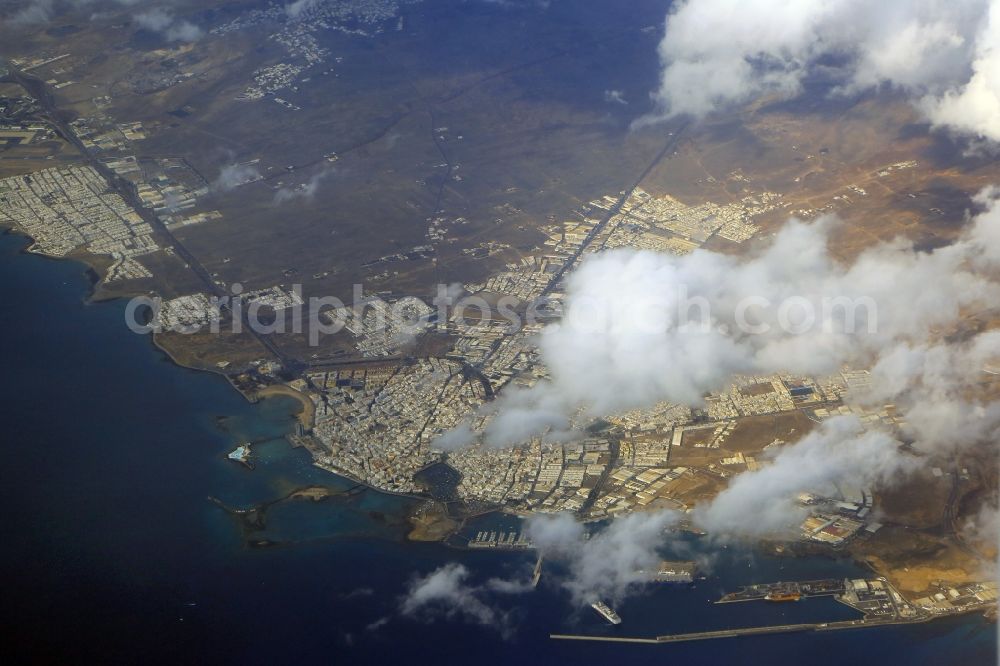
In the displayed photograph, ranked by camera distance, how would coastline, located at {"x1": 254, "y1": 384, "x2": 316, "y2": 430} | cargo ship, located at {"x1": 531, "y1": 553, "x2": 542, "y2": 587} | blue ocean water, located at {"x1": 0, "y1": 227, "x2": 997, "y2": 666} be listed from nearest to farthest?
blue ocean water, located at {"x1": 0, "y1": 227, "x2": 997, "y2": 666}, cargo ship, located at {"x1": 531, "y1": 553, "x2": 542, "y2": 587}, coastline, located at {"x1": 254, "y1": 384, "x2": 316, "y2": 430}

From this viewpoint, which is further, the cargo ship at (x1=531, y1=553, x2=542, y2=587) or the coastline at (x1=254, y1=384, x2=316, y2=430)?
the coastline at (x1=254, y1=384, x2=316, y2=430)

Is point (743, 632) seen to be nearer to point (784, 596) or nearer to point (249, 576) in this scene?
point (784, 596)

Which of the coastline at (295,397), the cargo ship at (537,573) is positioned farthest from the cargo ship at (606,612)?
the coastline at (295,397)

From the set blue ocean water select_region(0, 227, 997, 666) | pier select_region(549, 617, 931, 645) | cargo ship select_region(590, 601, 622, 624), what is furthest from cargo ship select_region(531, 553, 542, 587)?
pier select_region(549, 617, 931, 645)

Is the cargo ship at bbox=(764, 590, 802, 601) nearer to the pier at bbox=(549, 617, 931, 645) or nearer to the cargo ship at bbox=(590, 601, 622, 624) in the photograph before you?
the pier at bbox=(549, 617, 931, 645)

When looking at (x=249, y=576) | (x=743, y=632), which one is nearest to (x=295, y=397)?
(x=249, y=576)

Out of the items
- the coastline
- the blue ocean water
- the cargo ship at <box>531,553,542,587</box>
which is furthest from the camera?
the coastline

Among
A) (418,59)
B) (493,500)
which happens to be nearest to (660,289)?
(493,500)
